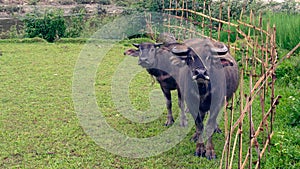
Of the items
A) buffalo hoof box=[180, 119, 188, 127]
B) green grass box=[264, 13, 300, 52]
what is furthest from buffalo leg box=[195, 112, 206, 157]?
green grass box=[264, 13, 300, 52]

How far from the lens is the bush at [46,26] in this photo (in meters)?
10.8

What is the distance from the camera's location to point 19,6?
1791cm

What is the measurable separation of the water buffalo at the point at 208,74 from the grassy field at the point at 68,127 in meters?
0.28

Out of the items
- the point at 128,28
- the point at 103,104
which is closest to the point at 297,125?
the point at 103,104

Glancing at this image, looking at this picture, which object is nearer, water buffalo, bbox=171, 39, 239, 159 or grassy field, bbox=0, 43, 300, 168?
water buffalo, bbox=171, 39, 239, 159

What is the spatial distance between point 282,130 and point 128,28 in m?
7.20

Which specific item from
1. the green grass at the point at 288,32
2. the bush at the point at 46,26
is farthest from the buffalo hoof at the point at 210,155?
the bush at the point at 46,26

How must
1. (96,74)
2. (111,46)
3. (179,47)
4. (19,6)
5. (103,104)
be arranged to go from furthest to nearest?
1. (19,6)
2. (111,46)
3. (96,74)
4. (103,104)
5. (179,47)

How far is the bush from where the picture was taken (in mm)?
10844

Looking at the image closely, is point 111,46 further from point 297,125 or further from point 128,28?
point 297,125

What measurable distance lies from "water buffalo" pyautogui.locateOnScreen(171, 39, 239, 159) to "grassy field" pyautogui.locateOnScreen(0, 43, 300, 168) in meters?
0.28

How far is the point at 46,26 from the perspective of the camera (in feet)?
35.7

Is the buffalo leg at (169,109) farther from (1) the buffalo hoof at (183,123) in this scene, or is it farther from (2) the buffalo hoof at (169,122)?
(1) the buffalo hoof at (183,123)

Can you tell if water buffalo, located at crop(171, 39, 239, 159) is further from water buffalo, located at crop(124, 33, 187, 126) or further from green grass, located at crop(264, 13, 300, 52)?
green grass, located at crop(264, 13, 300, 52)
